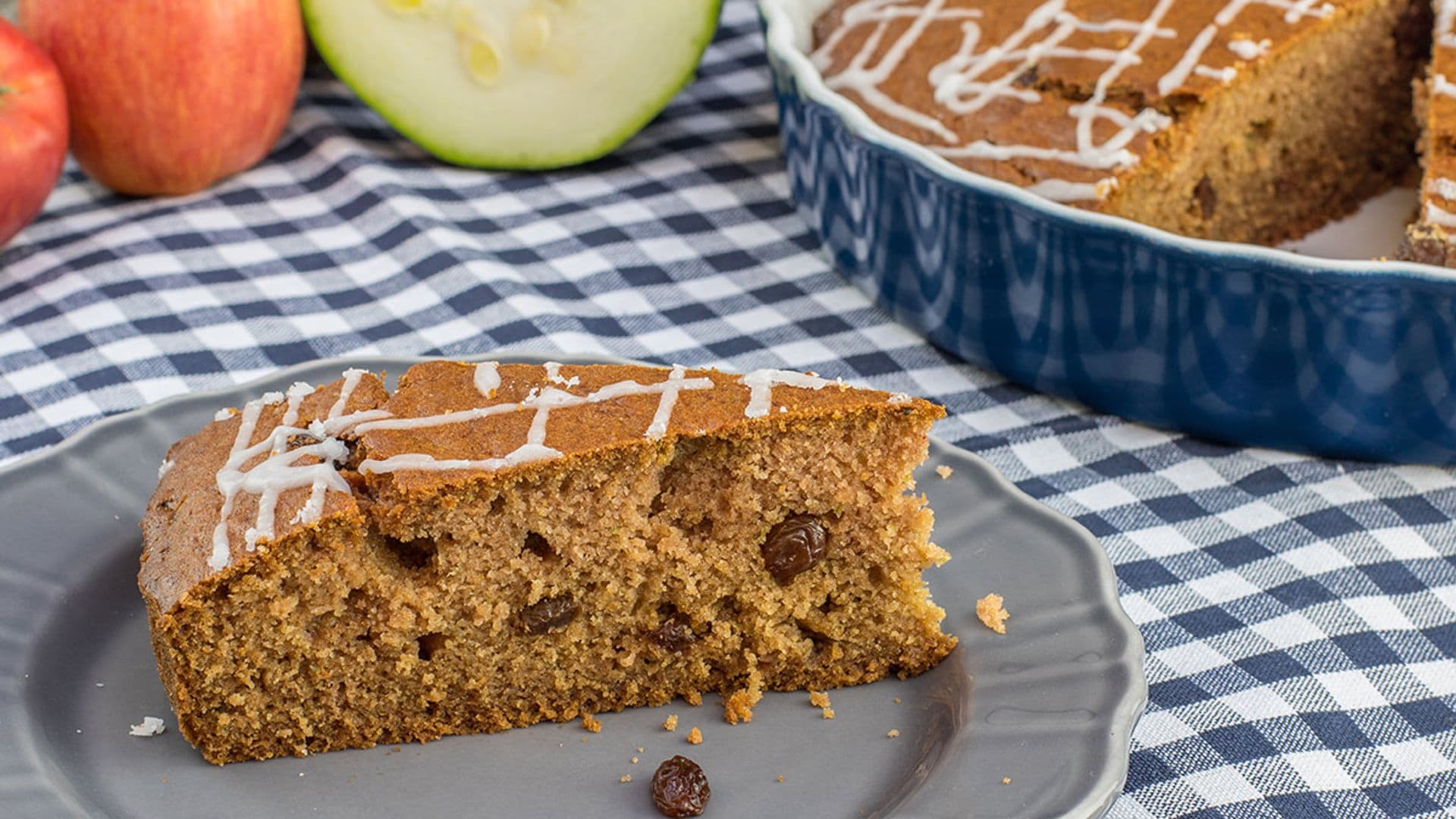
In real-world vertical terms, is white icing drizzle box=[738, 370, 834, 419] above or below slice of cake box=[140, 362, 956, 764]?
above

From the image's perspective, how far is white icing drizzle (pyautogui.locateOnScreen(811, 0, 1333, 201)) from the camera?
2979 millimetres

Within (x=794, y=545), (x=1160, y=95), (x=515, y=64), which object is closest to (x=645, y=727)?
(x=794, y=545)

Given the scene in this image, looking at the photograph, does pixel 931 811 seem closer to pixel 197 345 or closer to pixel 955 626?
pixel 955 626

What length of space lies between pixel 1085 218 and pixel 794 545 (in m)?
Answer: 0.83

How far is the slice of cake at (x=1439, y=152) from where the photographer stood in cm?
275

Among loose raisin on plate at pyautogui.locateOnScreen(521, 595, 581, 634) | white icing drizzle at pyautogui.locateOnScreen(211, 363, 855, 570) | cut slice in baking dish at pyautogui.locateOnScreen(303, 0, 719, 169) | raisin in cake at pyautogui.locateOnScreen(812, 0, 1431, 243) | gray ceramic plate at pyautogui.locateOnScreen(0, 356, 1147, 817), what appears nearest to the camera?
gray ceramic plate at pyautogui.locateOnScreen(0, 356, 1147, 817)

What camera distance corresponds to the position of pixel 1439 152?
9.92ft

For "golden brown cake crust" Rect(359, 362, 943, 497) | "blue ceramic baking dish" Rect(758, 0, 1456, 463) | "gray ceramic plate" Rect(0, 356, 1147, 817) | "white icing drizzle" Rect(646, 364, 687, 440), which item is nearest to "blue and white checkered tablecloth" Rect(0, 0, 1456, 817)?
"blue ceramic baking dish" Rect(758, 0, 1456, 463)

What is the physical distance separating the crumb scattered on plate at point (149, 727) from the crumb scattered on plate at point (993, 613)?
1100 millimetres

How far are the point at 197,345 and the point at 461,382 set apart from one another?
44.1 inches

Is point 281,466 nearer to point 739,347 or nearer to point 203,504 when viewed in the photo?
point 203,504

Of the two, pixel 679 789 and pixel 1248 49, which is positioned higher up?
pixel 1248 49

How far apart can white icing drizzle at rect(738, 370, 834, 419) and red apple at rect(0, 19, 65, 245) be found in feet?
5.90

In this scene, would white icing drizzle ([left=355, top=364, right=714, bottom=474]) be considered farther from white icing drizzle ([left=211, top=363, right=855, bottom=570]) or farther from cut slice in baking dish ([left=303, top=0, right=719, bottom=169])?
cut slice in baking dish ([left=303, top=0, right=719, bottom=169])
